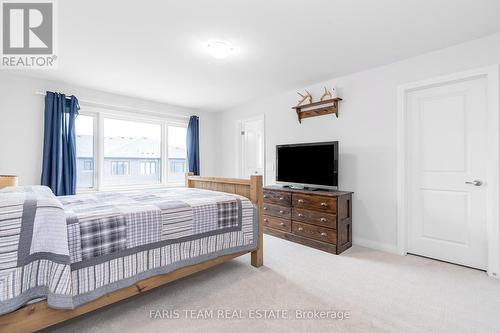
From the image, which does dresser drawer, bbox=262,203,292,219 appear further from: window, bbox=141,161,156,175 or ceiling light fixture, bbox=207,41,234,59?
window, bbox=141,161,156,175

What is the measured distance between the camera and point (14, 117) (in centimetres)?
327

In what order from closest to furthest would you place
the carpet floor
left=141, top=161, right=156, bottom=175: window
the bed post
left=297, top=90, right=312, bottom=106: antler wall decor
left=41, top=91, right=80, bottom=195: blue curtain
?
1. the carpet floor
2. the bed post
3. left=41, top=91, right=80, bottom=195: blue curtain
4. left=297, top=90, right=312, bottom=106: antler wall decor
5. left=141, top=161, right=156, bottom=175: window

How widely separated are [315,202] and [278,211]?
26.1 inches

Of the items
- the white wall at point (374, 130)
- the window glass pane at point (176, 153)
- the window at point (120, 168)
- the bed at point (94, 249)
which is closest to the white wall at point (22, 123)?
the window at point (120, 168)

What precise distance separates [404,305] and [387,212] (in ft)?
4.54

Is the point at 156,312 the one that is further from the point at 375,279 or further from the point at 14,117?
the point at 14,117

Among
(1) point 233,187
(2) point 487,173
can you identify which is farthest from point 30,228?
(2) point 487,173

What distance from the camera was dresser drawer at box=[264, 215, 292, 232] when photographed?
11.3 ft

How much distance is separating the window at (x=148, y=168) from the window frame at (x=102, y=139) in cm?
8

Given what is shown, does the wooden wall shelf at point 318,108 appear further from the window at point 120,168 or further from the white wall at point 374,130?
the window at point 120,168

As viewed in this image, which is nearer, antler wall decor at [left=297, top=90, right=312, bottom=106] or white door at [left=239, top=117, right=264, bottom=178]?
antler wall decor at [left=297, top=90, right=312, bottom=106]

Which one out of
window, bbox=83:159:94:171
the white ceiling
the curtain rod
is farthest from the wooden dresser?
window, bbox=83:159:94:171

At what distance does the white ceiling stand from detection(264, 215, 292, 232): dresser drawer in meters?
2.08

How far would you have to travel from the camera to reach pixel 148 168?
475 cm
